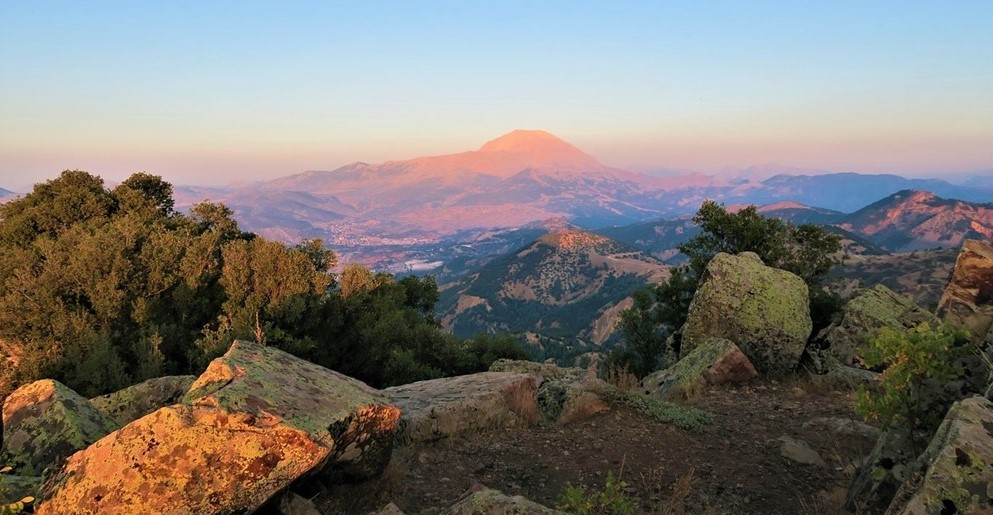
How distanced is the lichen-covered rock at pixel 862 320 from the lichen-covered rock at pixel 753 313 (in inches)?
40.3

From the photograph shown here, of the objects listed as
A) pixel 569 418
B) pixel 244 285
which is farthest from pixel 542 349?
pixel 569 418

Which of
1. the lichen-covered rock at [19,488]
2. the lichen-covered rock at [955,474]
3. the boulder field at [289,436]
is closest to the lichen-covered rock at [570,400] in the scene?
the boulder field at [289,436]

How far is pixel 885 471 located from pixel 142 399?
11.5 metres

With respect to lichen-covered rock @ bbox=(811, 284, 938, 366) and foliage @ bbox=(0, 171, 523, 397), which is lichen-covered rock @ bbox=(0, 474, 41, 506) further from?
lichen-covered rock @ bbox=(811, 284, 938, 366)

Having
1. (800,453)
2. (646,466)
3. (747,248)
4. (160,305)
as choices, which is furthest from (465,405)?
(747,248)

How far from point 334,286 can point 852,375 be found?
79.9 feet

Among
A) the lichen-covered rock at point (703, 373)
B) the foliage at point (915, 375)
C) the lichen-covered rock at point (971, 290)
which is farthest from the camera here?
the lichen-covered rock at point (703, 373)

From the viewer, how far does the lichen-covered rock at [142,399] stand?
29.9ft

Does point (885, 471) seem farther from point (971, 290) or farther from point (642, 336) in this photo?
point (642, 336)

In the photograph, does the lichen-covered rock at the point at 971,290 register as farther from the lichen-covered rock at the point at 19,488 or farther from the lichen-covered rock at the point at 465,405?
the lichen-covered rock at the point at 19,488

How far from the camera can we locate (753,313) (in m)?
17.7

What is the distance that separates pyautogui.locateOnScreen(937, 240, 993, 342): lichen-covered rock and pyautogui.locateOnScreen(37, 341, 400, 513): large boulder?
11516 millimetres

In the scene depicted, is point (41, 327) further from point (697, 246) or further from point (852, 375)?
point (697, 246)

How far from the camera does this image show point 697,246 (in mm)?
28625
